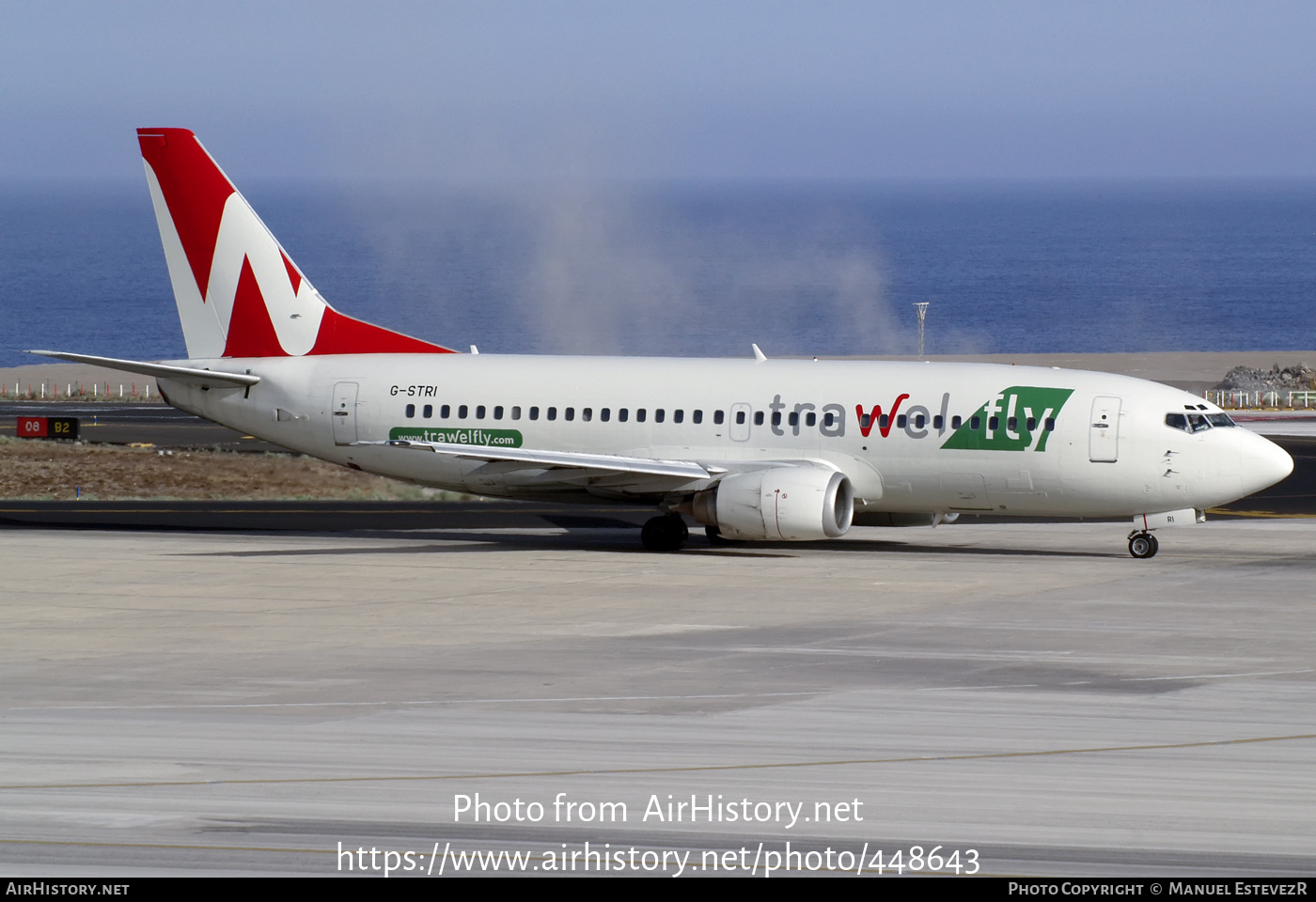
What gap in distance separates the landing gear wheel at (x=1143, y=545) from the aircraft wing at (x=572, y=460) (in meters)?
9.22

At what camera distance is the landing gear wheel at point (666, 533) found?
1501 inches

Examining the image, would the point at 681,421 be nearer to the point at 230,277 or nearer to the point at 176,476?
the point at 230,277

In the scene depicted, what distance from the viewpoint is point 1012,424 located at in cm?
3612

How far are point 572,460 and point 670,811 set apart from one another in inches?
832

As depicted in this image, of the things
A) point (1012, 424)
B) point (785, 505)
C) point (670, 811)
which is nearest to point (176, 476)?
point (785, 505)

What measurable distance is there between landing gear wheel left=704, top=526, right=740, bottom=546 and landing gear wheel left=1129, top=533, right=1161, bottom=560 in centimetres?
904

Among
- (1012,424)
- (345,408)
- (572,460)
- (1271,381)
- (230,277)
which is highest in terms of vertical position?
(1271,381)

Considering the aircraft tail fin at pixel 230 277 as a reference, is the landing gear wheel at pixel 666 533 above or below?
below

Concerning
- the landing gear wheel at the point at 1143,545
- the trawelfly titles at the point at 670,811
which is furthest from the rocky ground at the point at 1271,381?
the trawelfly titles at the point at 670,811

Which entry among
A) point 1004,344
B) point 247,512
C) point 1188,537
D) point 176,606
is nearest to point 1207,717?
point 176,606

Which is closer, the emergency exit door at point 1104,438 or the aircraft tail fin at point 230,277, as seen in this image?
the emergency exit door at point 1104,438

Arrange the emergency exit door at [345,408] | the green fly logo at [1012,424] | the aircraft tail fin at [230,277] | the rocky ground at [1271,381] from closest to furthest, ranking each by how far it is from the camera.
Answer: the green fly logo at [1012,424] → the emergency exit door at [345,408] → the aircraft tail fin at [230,277] → the rocky ground at [1271,381]

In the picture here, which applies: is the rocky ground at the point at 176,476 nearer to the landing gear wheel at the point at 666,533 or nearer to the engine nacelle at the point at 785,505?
the landing gear wheel at the point at 666,533

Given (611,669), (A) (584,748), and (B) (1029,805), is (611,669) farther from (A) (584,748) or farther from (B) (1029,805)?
(B) (1029,805)
